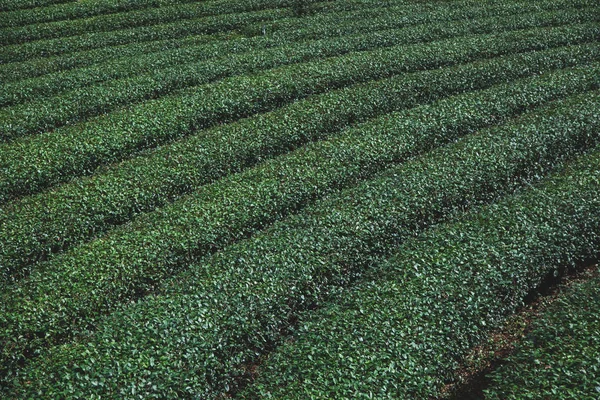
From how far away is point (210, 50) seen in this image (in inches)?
1224

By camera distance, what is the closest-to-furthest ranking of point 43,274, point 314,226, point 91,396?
point 91,396 < point 43,274 < point 314,226

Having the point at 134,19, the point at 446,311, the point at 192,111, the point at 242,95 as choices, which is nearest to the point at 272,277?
the point at 446,311

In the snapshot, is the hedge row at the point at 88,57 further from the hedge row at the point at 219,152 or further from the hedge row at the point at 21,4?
the hedge row at the point at 219,152

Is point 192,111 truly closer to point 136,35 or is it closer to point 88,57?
point 88,57

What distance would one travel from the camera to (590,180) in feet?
60.7

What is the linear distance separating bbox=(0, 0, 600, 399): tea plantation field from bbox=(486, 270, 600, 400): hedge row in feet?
0.15

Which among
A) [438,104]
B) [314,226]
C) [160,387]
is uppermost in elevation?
[438,104]

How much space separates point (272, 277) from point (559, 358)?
6481 millimetres

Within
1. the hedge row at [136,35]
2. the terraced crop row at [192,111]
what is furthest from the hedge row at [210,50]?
the hedge row at [136,35]

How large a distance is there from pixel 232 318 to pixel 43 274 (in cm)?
524

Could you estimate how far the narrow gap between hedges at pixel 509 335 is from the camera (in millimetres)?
13953

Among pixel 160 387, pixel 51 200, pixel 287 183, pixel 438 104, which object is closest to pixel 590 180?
pixel 438 104

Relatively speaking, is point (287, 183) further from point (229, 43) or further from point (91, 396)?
point (229, 43)

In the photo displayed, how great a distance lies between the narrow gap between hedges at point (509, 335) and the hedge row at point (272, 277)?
307 cm
